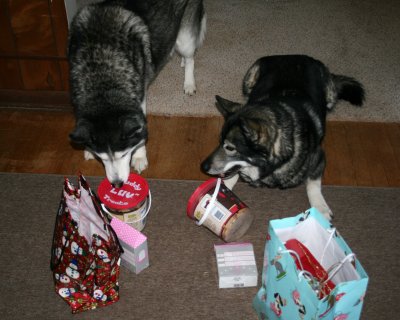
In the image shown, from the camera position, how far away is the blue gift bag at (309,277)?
1.60 metres

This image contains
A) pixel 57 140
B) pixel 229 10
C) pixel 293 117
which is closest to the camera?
pixel 293 117

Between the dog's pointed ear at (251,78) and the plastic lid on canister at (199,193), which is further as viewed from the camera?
the dog's pointed ear at (251,78)

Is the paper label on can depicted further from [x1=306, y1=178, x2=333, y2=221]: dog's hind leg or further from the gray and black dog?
[x1=306, y1=178, x2=333, y2=221]: dog's hind leg

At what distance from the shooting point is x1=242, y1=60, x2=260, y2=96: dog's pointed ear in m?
2.87

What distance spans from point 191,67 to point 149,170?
0.93 metres

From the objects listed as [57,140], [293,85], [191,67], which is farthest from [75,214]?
[191,67]

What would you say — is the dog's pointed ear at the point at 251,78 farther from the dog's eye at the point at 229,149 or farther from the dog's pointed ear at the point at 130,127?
the dog's pointed ear at the point at 130,127

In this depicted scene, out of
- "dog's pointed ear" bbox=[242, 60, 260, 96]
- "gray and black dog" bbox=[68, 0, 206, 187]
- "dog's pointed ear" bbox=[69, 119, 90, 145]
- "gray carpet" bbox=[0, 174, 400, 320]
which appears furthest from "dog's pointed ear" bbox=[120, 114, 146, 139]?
"dog's pointed ear" bbox=[242, 60, 260, 96]

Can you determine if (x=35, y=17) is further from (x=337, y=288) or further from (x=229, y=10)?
(x=337, y=288)

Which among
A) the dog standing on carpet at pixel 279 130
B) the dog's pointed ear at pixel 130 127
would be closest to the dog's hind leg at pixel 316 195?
the dog standing on carpet at pixel 279 130

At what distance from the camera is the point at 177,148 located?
301cm

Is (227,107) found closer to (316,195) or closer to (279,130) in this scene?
(279,130)

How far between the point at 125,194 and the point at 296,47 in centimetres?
218

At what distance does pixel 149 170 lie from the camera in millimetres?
2850
